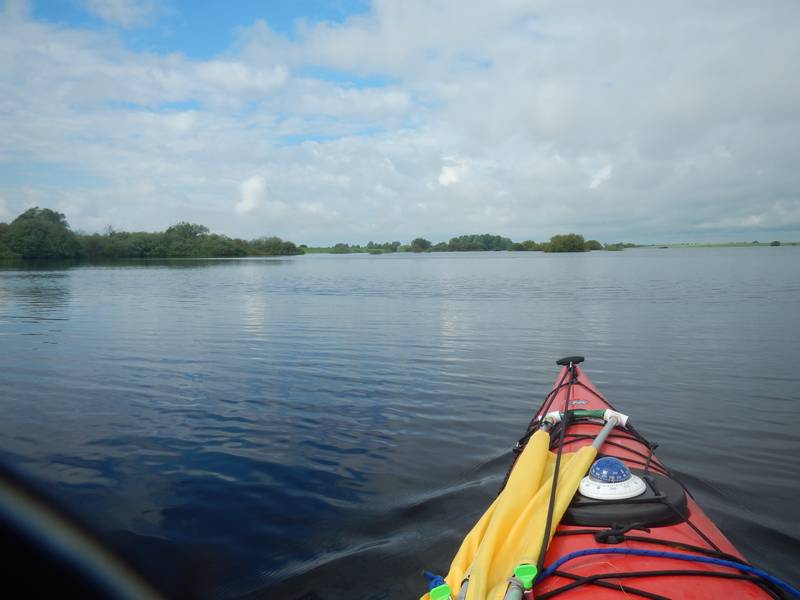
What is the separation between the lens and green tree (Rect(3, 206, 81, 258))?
8012cm

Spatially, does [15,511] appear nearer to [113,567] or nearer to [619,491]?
[113,567]

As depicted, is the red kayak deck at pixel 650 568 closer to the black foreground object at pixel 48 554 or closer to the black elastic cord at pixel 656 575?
the black elastic cord at pixel 656 575

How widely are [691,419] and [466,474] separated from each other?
4550mm

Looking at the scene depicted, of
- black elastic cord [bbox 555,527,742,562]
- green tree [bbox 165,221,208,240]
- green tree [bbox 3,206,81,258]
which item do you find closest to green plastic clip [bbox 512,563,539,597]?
black elastic cord [bbox 555,527,742,562]

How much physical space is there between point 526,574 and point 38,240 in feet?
316

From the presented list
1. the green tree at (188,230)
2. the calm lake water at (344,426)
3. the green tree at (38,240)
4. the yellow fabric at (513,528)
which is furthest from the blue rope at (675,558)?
the green tree at (188,230)

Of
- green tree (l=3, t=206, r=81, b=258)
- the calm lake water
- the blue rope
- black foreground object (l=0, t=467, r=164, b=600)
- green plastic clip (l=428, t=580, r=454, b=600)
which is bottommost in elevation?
the calm lake water

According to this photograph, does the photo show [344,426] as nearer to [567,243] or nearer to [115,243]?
[115,243]

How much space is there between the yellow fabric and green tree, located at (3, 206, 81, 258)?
94.9 m

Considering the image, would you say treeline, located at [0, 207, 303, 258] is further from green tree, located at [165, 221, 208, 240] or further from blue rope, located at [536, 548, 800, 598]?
blue rope, located at [536, 548, 800, 598]

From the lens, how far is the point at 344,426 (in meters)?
8.61

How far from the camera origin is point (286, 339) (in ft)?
53.8

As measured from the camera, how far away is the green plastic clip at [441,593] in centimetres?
291

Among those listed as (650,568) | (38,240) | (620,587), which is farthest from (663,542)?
(38,240)
